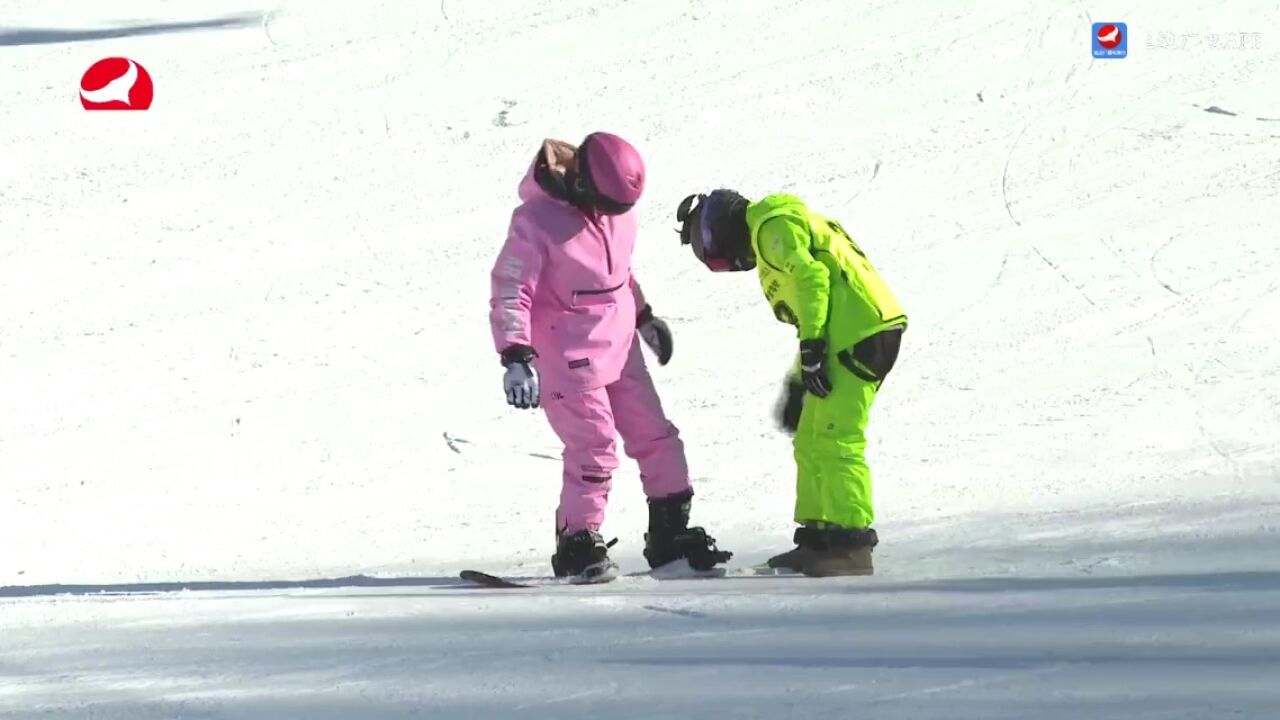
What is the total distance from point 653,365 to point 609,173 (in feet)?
13.0

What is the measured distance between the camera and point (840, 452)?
19.2 feet

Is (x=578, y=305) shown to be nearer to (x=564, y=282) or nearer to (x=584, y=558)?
(x=564, y=282)

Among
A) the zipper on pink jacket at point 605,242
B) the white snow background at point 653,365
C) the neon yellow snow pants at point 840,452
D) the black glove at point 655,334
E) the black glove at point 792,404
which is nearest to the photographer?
the white snow background at point 653,365

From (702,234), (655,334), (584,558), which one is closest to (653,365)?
(655,334)

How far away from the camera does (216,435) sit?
873 cm

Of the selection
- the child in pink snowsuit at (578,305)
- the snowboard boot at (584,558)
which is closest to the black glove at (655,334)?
the child in pink snowsuit at (578,305)

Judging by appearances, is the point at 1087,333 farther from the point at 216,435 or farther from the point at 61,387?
the point at 61,387

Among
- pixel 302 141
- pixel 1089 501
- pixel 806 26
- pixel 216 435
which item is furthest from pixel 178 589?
pixel 806 26

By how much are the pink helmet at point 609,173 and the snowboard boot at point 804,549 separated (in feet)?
3.74

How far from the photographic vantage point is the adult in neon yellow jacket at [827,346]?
5.76 meters

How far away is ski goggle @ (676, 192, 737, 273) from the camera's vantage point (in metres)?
6.02

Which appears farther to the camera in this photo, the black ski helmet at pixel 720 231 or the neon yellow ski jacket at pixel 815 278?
the black ski helmet at pixel 720 231

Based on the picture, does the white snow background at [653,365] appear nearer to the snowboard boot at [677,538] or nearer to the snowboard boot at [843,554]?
the snowboard boot at [843,554]

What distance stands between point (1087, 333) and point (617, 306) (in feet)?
13.9
